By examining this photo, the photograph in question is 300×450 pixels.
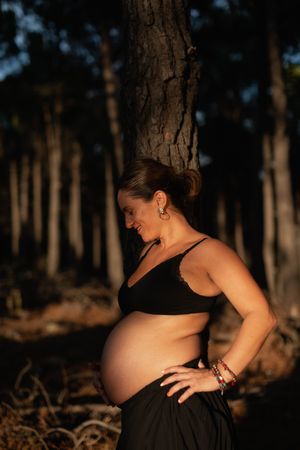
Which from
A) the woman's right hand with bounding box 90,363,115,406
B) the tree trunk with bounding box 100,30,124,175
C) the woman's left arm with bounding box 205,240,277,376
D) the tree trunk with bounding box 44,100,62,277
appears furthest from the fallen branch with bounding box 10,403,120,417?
the tree trunk with bounding box 44,100,62,277

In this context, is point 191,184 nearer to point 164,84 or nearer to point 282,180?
point 164,84

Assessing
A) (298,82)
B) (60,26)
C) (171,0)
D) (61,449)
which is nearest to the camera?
(171,0)

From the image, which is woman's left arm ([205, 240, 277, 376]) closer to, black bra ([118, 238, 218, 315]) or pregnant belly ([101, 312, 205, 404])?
black bra ([118, 238, 218, 315])

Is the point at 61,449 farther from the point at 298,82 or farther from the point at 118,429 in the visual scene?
the point at 298,82

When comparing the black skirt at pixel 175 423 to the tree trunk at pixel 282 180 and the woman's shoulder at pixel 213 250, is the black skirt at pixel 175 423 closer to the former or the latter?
the woman's shoulder at pixel 213 250

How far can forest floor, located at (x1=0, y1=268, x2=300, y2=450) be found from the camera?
4.39 metres

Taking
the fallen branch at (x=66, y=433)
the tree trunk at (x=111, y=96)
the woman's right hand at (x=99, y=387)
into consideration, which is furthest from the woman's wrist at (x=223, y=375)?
the tree trunk at (x=111, y=96)

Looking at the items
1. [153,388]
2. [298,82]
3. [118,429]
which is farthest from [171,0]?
[298,82]

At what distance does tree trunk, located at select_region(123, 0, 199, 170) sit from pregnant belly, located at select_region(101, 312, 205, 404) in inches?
47.5

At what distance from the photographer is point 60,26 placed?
15.7 m

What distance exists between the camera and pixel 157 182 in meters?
2.71

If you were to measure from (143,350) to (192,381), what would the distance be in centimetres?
30

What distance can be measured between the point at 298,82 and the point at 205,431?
12.7 meters

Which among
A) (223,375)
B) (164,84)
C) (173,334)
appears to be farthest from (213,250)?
(164,84)
